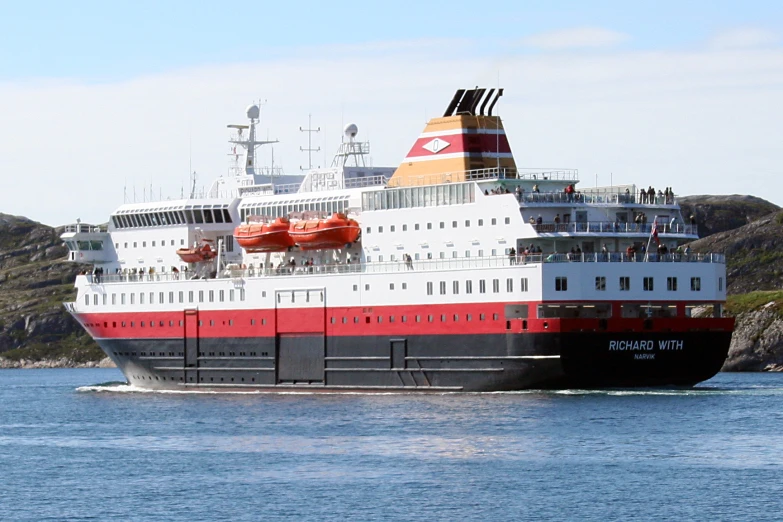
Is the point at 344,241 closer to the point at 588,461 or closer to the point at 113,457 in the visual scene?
the point at 113,457

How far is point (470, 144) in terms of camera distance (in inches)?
2454

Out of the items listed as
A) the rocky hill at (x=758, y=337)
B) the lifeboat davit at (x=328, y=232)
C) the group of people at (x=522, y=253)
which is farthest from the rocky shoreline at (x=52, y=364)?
the group of people at (x=522, y=253)

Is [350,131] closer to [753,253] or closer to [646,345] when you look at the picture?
[646,345]

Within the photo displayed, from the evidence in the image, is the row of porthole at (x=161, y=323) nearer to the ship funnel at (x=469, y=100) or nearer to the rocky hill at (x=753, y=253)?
the ship funnel at (x=469, y=100)

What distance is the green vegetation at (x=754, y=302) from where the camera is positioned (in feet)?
326

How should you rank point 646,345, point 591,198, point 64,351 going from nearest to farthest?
point 646,345
point 591,198
point 64,351

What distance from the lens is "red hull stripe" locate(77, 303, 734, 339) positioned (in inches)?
2197

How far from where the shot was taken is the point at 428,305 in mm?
59094

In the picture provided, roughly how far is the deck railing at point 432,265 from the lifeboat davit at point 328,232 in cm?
100

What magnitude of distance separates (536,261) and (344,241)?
10524mm

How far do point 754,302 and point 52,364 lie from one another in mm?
67762

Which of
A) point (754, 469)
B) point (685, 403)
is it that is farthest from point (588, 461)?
point (685, 403)

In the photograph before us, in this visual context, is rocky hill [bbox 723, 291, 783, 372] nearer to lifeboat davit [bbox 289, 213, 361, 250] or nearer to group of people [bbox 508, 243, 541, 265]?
lifeboat davit [bbox 289, 213, 361, 250]

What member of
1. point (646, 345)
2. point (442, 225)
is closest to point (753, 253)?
point (442, 225)
